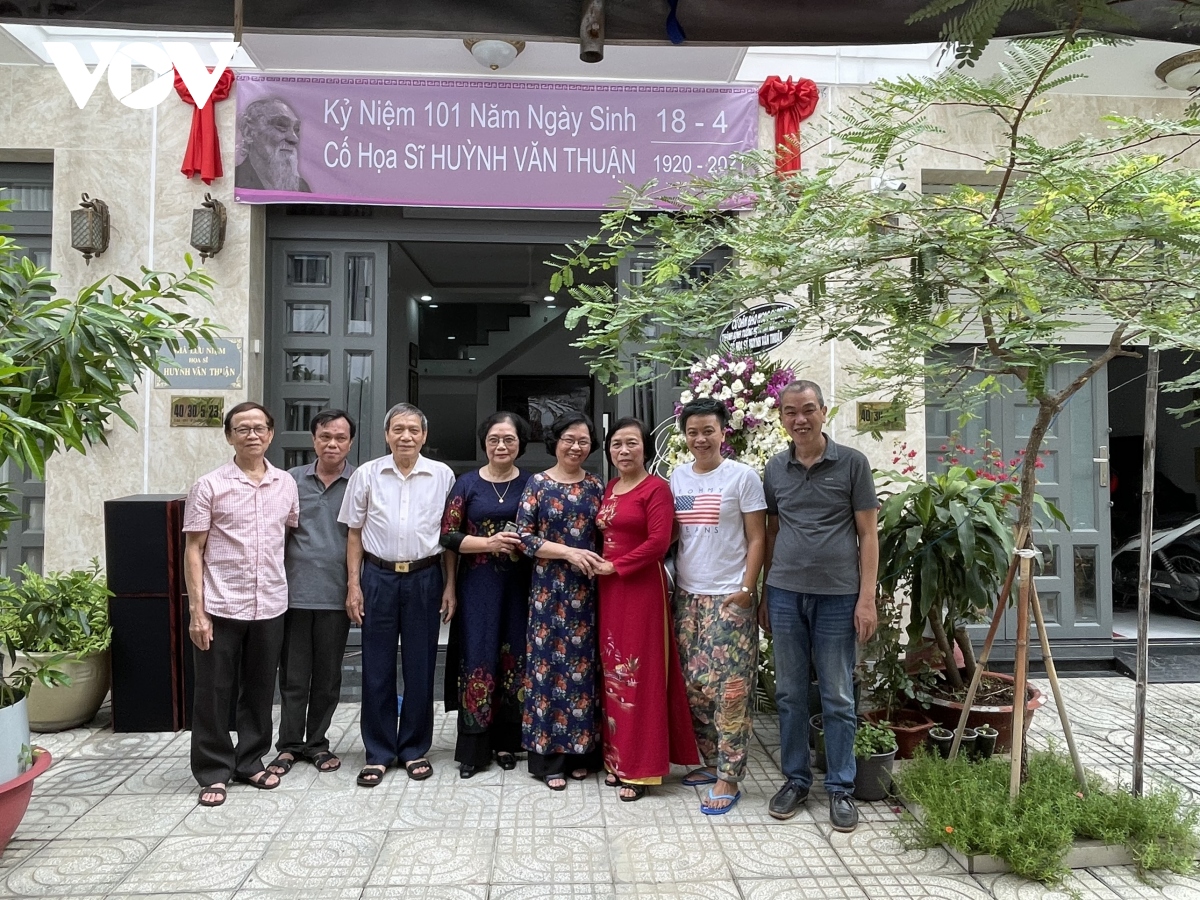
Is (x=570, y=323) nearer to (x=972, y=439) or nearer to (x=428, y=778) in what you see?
(x=428, y=778)

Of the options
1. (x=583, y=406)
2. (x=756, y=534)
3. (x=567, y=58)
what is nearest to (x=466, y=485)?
(x=756, y=534)

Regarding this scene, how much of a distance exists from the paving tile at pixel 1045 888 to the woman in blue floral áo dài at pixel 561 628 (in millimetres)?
1633

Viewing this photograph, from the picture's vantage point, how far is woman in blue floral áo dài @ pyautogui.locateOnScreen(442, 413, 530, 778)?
11.8ft

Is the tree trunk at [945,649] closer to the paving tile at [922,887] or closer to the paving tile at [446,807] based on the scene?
the paving tile at [922,887]

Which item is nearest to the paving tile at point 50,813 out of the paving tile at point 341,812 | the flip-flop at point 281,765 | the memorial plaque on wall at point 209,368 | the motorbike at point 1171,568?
the flip-flop at point 281,765

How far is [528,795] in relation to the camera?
3.45 m

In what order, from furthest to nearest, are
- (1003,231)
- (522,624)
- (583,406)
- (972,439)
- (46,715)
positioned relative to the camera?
(583,406), (972,439), (46,715), (522,624), (1003,231)

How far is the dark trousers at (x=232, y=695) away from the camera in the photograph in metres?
3.44

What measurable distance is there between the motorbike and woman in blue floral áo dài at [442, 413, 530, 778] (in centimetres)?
621

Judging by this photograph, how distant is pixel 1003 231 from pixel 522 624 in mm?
2535

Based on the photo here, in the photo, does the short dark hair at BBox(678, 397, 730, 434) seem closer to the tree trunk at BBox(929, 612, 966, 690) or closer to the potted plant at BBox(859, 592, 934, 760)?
the potted plant at BBox(859, 592, 934, 760)

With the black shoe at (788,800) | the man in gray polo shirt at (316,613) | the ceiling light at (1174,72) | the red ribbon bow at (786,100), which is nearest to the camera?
the black shoe at (788,800)

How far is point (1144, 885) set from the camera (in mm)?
2738

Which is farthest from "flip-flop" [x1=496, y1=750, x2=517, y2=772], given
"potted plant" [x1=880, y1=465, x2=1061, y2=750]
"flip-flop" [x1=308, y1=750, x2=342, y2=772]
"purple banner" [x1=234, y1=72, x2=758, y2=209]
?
"purple banner" [x1=234, y1=72, x2=758, y2=209]
